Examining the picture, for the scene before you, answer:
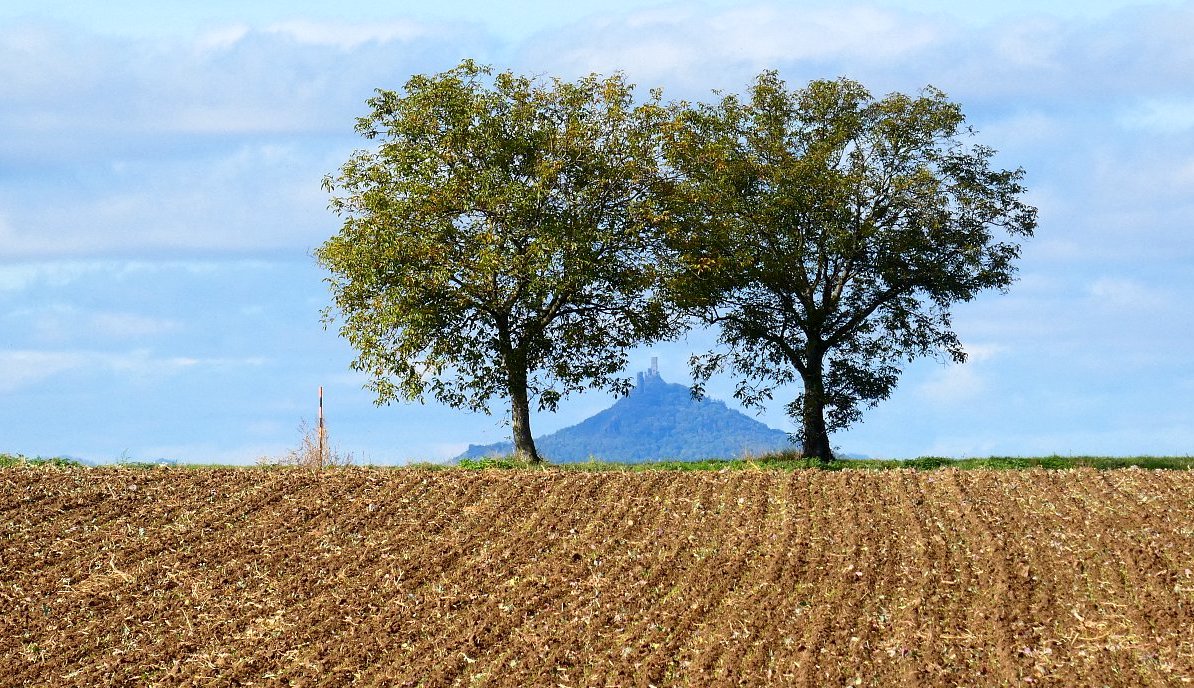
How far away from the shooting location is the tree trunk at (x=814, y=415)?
85.7 feet

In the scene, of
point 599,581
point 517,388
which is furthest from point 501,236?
point 599,581

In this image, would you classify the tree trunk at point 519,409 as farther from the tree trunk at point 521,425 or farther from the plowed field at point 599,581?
the plowed field at point 599,581

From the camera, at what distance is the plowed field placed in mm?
9383

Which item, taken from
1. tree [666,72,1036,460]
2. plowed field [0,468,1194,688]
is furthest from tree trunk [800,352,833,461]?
plowed field [0,468,1194,688]

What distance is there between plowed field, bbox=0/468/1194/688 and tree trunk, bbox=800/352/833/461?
10.5 metres

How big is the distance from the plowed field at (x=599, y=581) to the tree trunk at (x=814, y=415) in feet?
34.4

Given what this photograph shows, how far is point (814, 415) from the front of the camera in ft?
85.9

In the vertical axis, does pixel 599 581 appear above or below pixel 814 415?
below

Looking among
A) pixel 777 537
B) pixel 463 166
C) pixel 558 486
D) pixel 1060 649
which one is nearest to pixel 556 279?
pixel 463 166

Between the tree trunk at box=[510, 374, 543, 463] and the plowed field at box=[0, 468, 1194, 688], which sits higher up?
the tree trunk at box=[510, 374, 543, 463]

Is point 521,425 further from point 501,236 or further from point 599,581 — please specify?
point 599,581

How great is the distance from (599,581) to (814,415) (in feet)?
52.0

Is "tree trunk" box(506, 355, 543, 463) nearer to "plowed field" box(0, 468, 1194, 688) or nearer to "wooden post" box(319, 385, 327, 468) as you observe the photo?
"wooden post" box(319, 385, 327, 468)

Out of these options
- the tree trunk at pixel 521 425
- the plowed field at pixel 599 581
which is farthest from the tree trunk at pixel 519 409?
the plowed field at pixel 599 581
